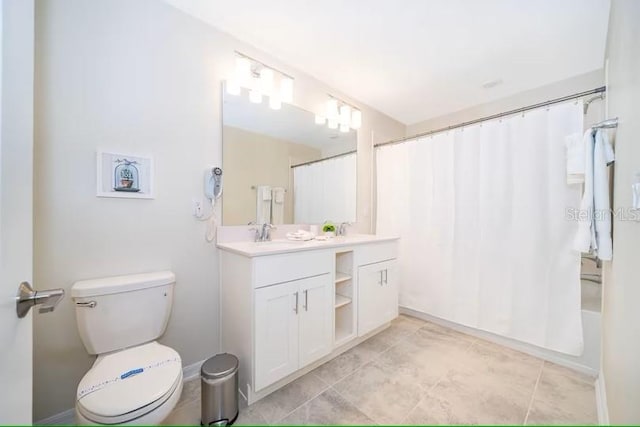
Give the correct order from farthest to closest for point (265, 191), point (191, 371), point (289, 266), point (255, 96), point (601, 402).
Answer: point (265, 191) < point (255, 96) < point (191, 371) < point (289, 266) < point (601, 402)

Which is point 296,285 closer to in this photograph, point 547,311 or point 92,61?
point 92,61

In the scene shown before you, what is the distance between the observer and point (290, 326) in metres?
1.54

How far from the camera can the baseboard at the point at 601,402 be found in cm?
129

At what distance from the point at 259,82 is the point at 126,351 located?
6.10ft

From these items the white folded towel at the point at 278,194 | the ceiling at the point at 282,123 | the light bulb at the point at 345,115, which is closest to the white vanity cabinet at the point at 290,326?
the white folded towel at the point at 278,194

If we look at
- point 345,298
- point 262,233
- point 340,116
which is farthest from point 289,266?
point 340,116

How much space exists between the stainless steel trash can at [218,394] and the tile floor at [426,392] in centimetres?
9

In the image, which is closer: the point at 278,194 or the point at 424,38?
the point at 424,38

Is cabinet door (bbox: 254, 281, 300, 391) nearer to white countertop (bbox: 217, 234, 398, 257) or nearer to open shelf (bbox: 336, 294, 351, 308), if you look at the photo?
white countertop (bbox: 217, 234, 398, 257)

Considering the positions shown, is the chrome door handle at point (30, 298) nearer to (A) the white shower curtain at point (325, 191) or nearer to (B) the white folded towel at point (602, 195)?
(A) the white shower curtain at point (325, 191)

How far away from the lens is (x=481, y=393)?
1.53m

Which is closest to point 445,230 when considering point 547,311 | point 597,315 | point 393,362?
point 547,311

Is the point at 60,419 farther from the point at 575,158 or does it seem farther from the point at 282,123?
the point at 575,158

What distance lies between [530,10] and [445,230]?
1.65 meters
